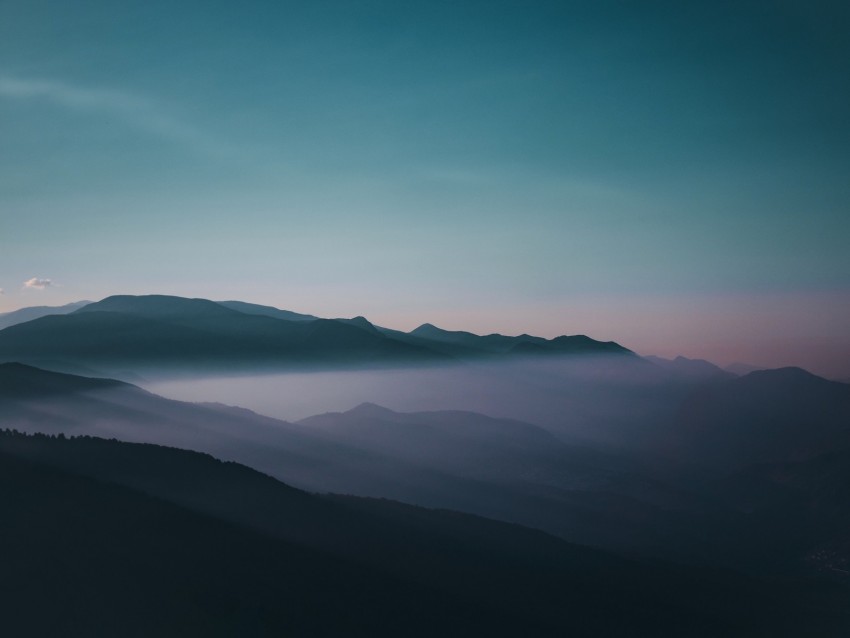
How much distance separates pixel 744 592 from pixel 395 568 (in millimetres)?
81735

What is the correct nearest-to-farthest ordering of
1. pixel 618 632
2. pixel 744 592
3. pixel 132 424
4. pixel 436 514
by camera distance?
pixel 618 632
pixel 436 514
pixel 744 592
pixel 132 424

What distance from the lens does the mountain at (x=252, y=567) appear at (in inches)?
1790

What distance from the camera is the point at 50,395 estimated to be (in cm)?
13850

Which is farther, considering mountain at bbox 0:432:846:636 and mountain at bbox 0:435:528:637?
mountain at bbox 0:432:846:636

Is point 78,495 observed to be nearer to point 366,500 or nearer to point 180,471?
point 180,471

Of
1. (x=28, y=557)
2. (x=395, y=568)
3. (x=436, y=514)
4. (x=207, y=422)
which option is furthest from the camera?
(x=207, y=422)

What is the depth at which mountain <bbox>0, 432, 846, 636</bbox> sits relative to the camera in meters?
45.5

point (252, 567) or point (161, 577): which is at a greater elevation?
point (161, 577)

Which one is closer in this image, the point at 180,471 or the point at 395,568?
the point at 395,568

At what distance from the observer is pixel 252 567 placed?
54906 millimetres

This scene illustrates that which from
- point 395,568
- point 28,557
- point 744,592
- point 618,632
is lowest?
point 744,592

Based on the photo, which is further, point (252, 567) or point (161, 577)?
point (252, 567)

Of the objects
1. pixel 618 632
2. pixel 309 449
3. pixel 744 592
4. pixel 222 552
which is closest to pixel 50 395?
pixel 309 449

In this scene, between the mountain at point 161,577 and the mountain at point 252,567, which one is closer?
the mountain at point 161,577
